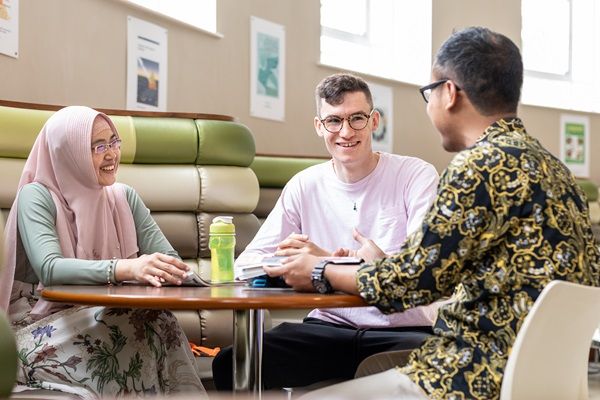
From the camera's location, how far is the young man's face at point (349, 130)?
2982mm

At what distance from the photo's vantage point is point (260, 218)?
4812mm

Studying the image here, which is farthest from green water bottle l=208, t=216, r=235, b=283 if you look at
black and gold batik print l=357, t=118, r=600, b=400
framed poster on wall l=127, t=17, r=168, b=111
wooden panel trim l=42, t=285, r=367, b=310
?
framed poster on wall l=127, t=17, r=168, b=111

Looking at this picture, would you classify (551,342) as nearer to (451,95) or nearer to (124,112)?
(451,95)

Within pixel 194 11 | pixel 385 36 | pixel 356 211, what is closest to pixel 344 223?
pixel 356 211

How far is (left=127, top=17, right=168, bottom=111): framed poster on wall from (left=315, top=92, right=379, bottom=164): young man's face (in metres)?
1.86

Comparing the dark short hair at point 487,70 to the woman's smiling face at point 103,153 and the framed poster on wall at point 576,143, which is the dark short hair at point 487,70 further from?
the framed poster on wall at point 576,143

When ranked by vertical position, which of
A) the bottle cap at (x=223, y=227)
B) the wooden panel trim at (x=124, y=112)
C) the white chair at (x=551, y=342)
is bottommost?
the white chair at (x=551, y=342)

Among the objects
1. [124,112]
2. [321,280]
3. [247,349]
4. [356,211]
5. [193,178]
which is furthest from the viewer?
[193,178]

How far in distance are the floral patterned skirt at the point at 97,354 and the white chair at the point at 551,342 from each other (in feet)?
3.51

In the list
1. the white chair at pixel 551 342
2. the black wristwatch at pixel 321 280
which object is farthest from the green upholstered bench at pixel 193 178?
the white chair at pixel 551 342

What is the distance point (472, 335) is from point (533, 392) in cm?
16

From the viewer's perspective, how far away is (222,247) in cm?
243

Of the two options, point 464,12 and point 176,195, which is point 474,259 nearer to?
point 176,195

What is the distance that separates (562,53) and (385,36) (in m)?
2.37
